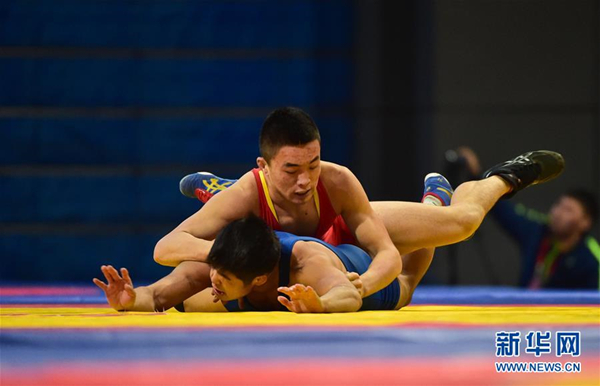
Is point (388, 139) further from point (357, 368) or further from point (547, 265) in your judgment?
point (357, 368)

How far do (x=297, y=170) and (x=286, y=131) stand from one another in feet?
0.46

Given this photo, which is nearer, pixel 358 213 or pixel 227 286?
pixel 227 286

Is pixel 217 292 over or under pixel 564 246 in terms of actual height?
over

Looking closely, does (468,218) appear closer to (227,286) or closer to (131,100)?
(227,286)

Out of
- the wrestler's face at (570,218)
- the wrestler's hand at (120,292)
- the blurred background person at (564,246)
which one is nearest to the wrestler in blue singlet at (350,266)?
the wrestler's hand at (120,292)

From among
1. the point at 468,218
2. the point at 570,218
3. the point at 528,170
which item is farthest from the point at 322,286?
the point at 570,218

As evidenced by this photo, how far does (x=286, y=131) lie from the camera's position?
3227 millimetres

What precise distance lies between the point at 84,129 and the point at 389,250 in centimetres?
467

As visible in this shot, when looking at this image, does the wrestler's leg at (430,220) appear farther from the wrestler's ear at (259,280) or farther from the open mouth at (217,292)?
the open mouth at (217,292)

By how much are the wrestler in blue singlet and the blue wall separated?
158 inches

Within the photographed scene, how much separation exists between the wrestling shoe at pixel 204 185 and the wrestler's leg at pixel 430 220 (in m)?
0.76

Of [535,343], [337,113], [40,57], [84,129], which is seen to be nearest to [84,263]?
[84,129]

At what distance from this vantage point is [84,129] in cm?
752

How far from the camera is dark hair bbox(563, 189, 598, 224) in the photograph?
6562 mm
